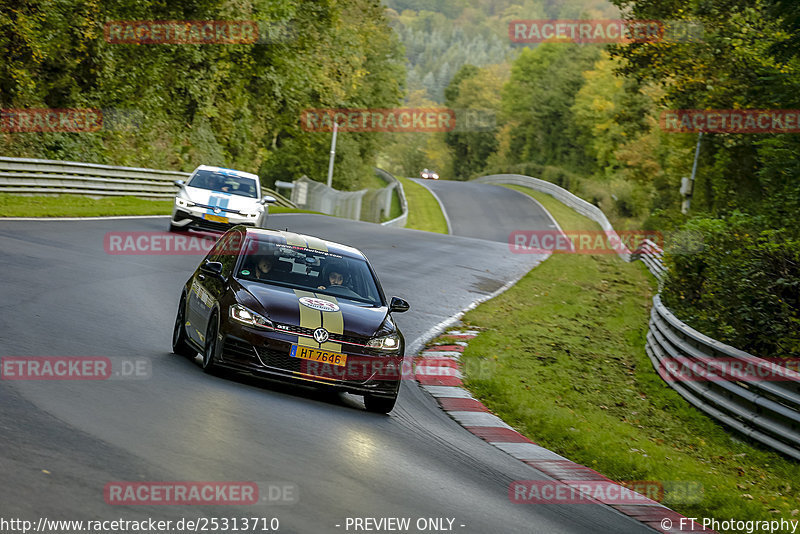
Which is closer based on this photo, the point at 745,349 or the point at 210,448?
the point at 210,448

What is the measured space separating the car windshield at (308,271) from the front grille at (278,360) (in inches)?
42.8

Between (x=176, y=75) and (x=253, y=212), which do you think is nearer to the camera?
(x=253, y=212)

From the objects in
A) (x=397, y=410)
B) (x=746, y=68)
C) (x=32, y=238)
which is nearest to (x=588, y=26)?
(x=746, y=68)

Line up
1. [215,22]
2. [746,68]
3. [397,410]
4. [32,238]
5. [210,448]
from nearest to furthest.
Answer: [210,448] < [397,410] < [32,238] < [746,68] < [215,22]

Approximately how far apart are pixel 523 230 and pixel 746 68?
1164 inches

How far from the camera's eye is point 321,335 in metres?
9.15

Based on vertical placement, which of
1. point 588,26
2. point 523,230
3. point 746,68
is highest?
point 588,26

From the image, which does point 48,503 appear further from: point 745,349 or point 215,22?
point 215,22

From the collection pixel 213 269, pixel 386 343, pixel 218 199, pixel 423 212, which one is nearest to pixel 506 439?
pixel 386 343

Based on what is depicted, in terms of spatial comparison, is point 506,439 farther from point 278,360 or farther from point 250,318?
point 250,318

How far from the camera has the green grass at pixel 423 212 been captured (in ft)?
194

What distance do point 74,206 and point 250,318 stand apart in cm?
2009

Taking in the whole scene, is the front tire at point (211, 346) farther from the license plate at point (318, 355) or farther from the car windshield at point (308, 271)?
the license plate at point (318, 355)

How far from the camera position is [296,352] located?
9.05 metres
